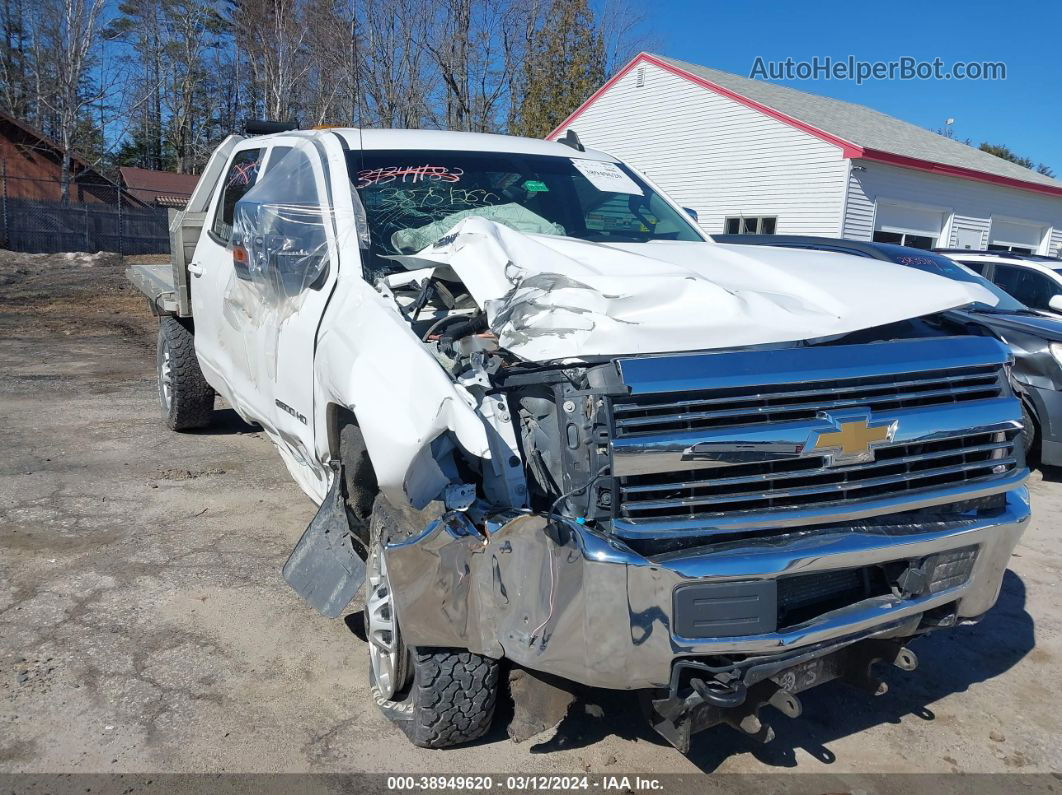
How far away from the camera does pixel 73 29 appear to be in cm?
3164

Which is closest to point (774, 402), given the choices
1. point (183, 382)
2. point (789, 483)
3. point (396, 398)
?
point (789, 483)

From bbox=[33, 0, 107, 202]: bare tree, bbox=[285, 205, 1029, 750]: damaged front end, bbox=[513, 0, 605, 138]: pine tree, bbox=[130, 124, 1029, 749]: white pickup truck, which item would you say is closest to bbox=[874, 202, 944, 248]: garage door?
bbox=[513, 0, 605, 138]: pine tree

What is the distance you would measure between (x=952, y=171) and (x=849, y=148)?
3.86 meters

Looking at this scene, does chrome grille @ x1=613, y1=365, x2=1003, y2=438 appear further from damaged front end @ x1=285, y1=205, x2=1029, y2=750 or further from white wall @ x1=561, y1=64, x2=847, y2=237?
white wall @ x1=561, y1=64, x2=847, y2=237

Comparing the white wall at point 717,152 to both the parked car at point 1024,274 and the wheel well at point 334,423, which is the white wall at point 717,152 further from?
the wheel well at point 334,423

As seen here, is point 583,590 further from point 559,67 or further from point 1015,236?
point 559,67

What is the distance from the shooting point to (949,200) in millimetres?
20375

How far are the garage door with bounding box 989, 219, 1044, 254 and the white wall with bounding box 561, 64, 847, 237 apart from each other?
6760 millimetres

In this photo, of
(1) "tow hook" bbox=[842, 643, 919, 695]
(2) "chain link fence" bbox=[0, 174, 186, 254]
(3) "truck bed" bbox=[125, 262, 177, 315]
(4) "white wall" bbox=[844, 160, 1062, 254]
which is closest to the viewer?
(1) "tow hook" bbox=[842, 643, 919, 695]

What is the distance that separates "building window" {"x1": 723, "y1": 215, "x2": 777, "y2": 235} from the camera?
19.3 metres

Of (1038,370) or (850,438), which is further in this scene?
(1038,370)

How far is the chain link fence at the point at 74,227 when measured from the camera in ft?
78.0

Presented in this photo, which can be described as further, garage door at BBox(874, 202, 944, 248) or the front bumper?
garage door at BBox(874, 202, 944, 248)

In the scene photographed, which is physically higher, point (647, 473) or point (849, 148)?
point (849, 148)
